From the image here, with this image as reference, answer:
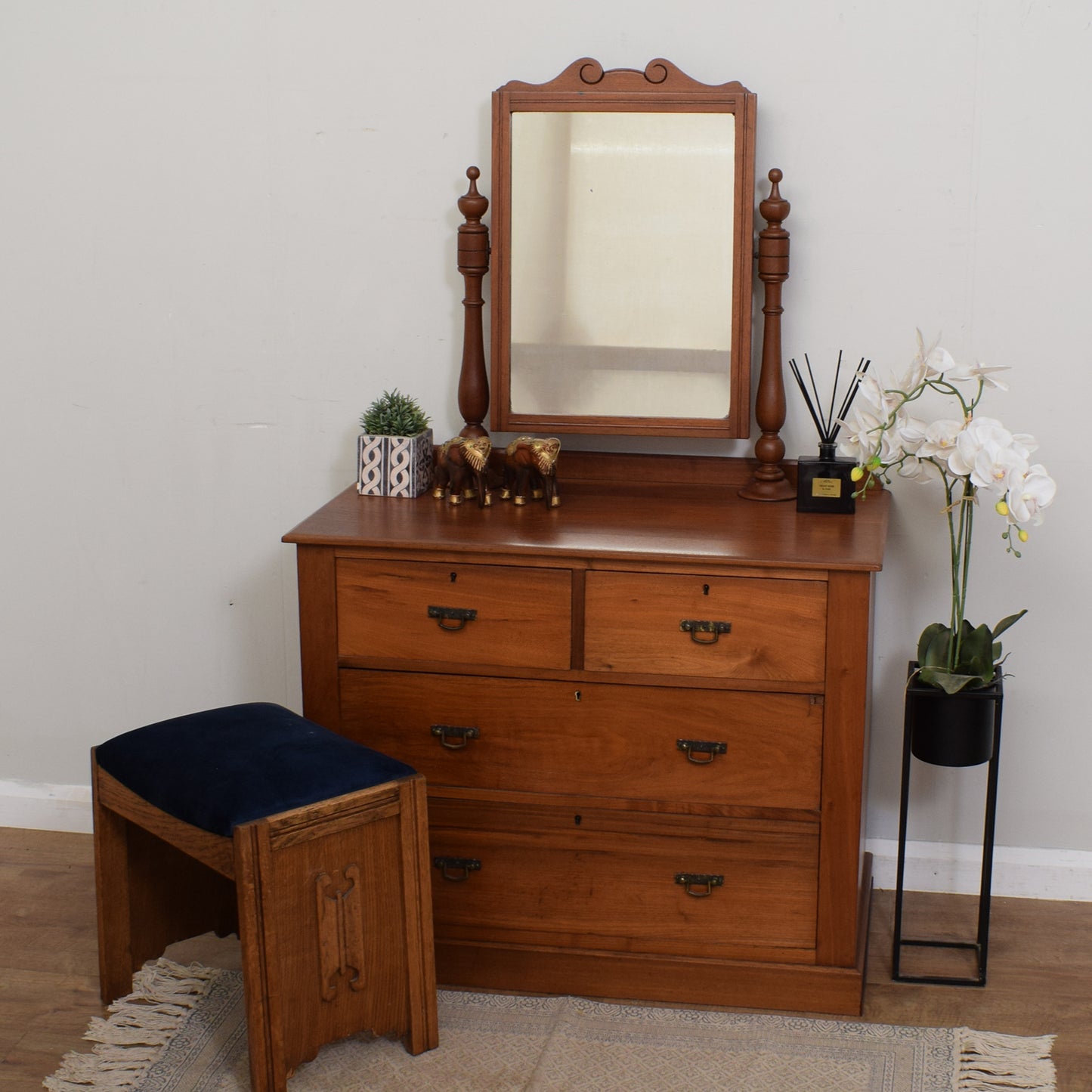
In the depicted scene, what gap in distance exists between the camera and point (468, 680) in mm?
2166

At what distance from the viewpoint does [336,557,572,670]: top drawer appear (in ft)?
6.91

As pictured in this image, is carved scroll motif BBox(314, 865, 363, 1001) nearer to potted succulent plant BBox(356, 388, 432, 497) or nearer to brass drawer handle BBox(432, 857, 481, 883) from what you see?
brass drawer handle BBox(432, 857, 481, 883)

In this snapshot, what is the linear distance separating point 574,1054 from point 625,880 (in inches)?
11.2

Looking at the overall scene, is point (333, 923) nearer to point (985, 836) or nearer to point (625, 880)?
point (625, 880)

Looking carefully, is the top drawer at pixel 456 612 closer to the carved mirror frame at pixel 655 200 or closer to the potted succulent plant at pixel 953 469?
the carved mirror frame at pixel 655 200

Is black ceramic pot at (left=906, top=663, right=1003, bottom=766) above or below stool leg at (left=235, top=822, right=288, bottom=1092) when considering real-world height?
above

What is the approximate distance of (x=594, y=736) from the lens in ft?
7.04

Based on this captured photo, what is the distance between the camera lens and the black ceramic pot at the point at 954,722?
86.6 inches

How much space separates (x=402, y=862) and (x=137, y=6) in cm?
169

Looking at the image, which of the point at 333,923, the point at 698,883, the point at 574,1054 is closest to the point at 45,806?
the point at 333,923

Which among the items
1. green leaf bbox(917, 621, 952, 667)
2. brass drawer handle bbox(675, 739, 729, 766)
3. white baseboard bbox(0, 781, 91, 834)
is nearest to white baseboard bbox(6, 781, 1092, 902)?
green leaf bbox(917, 621, 952, 667)

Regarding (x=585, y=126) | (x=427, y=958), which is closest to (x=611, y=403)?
(x=585, y=126)

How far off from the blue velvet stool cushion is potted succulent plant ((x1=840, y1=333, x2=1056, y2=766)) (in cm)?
90

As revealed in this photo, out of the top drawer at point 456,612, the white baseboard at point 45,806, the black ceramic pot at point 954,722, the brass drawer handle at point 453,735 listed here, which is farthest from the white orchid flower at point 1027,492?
the white baseboard at point 45,806
